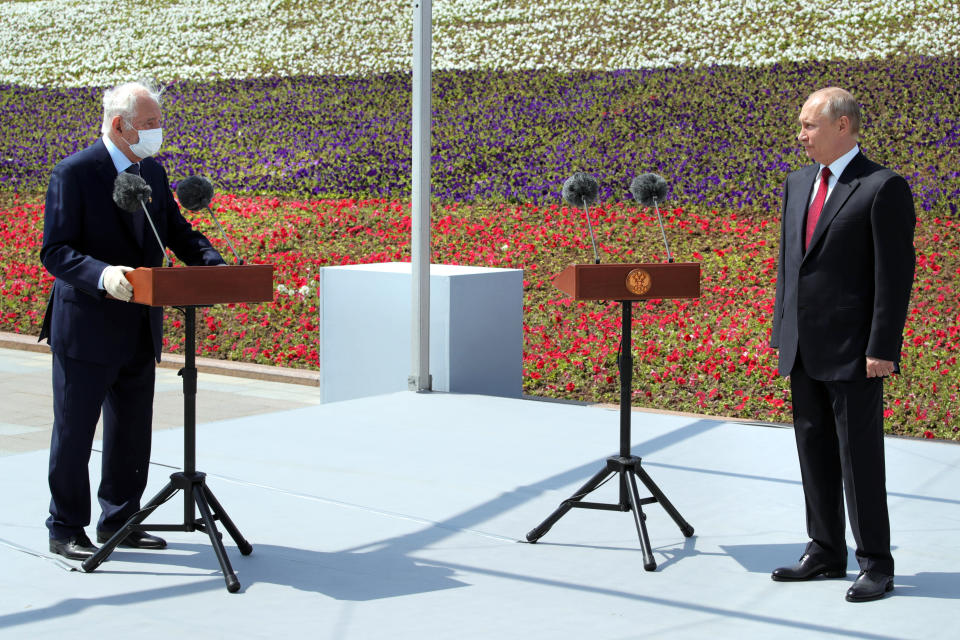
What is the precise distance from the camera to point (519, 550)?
188 inches

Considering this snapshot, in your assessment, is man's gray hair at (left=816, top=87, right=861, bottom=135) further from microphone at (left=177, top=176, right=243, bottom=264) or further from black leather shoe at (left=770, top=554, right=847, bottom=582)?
microphone at (left=177, top=176, right=243, bottom=264)

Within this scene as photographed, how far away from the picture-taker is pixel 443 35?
23.2 metres

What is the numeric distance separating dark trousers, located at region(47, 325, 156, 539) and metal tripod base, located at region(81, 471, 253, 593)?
Result: 0.77ft

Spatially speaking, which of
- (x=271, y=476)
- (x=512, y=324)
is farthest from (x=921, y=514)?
(x=512, y=324)

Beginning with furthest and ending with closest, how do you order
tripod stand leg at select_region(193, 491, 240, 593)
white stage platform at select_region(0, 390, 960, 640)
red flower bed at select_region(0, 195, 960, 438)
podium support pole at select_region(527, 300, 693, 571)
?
red flower bed at select_region(0, 195, 960, 438)
podium support pole at select_region(527, 300, 693, 571)
tripod stand leg at select_region(193, 491, 240, 593)
white stage platform at select_region(0, 390, 960, 640)

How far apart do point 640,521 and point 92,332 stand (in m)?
2.21

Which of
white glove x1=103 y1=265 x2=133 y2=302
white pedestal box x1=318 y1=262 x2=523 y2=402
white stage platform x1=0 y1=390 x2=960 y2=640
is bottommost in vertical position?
white stage platform x1=0 y1=390 x2=960 y2=640

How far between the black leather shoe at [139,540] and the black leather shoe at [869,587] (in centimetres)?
262

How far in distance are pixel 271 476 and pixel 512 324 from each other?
9.67 feet

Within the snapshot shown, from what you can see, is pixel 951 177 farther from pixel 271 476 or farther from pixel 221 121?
pixel 221 121

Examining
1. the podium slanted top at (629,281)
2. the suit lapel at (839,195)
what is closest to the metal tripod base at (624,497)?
the podium slanted top at (629,281)

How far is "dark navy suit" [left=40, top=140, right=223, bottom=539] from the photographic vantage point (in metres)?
4.42

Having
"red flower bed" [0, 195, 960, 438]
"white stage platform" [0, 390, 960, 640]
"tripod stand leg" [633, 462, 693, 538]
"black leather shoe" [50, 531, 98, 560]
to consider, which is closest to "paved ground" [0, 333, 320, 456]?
"red flower bed" [0, 195, 960, 438]

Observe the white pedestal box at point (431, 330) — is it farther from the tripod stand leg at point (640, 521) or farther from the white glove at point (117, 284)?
the white glove at point (117, 284)
